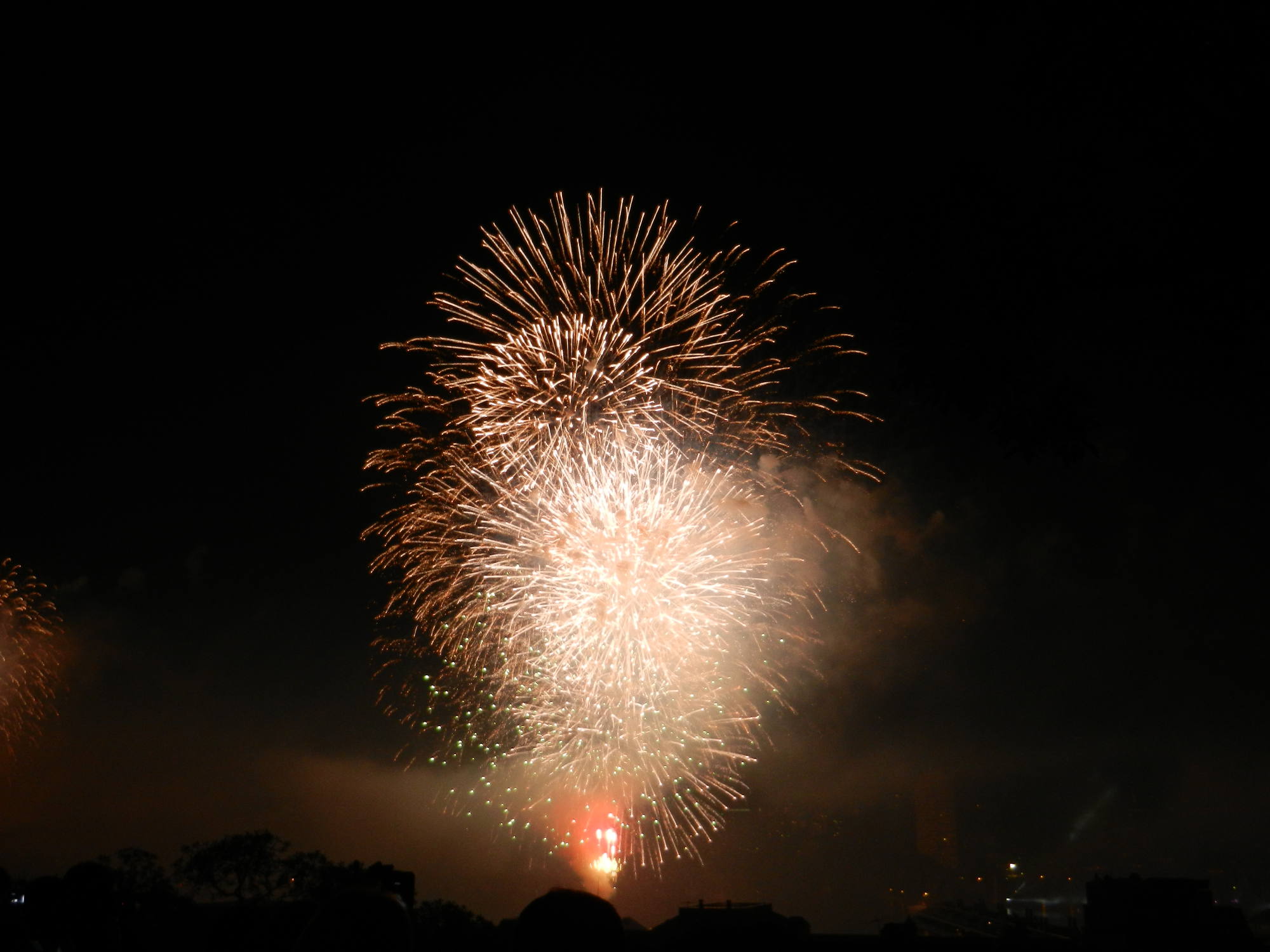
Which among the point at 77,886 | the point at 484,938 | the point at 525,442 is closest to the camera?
the point at 77,886

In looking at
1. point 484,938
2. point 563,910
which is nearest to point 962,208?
point 563,910

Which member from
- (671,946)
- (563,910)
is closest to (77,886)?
(563,910)

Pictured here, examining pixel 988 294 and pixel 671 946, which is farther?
pixel 988 294

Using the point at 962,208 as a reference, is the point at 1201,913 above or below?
below

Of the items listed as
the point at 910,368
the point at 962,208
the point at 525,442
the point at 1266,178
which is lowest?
the point at 910,368

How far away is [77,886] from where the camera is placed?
18.5 feet

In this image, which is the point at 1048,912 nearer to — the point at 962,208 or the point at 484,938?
the point at 484,938

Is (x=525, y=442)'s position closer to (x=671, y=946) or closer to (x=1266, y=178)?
(x=671, y=946)

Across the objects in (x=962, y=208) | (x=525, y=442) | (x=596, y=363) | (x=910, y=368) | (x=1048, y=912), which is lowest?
(x=1048, y=912)

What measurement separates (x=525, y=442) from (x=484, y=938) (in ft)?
32.4

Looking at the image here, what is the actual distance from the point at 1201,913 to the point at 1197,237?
1538 cm

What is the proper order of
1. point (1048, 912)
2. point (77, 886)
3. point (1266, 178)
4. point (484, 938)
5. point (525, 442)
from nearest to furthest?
point (77, 886), point (1266, 178), point (484, 938), point (525, 442), point (1048, 912)

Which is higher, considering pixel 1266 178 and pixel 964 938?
pixel 1266 178

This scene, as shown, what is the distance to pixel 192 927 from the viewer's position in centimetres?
1250
